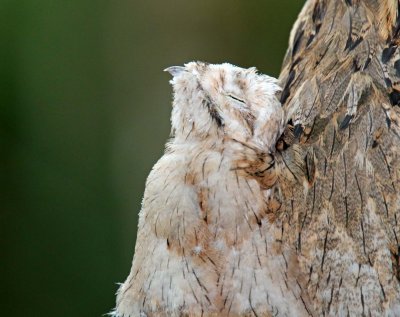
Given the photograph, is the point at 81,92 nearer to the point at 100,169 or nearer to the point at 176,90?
the point at 100,169

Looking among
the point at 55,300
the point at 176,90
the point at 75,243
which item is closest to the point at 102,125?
the point at 75,243

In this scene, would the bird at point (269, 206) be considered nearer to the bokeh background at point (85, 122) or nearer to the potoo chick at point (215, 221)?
the potoo chick at point (215, 221)

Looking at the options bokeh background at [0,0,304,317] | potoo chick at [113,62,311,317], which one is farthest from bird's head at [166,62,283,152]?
bokeh background at [0,0,304,317]

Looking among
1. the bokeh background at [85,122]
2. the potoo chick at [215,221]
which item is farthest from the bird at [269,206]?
the bokeh background at [85,122]

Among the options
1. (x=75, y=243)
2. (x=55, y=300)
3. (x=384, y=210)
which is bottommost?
(x=55, y=300)

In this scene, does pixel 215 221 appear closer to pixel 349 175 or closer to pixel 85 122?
pixel 349 175

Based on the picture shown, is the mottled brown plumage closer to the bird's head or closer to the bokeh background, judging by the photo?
the bird's head
